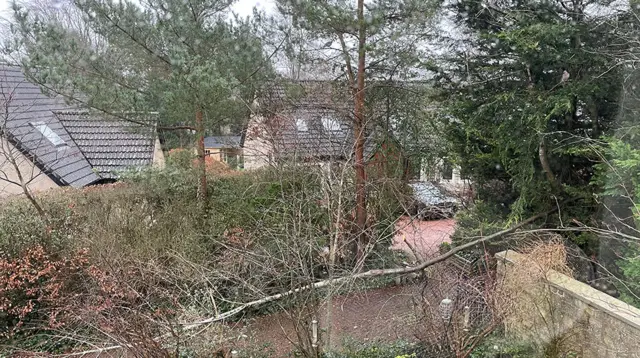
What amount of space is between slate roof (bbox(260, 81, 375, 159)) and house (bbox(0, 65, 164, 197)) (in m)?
2.26

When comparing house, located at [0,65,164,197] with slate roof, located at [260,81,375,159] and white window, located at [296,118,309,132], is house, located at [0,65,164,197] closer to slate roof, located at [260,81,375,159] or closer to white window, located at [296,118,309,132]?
slate roof, located at [260,81,375,159]

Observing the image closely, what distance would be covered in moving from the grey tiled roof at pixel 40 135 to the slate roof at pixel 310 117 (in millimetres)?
4150

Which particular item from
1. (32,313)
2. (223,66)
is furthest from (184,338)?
(223,66)

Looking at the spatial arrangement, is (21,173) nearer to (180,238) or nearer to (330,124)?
(180,238)

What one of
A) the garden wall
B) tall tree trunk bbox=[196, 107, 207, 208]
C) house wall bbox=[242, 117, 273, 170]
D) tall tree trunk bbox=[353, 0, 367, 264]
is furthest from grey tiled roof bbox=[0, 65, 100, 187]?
the garden wall

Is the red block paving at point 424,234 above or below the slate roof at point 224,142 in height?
below

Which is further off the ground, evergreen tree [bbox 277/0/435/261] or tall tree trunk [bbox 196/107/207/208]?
evergreen tree [bbox 277/0/435/261]

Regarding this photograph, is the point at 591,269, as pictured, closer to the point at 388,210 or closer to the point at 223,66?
the point at 388,210

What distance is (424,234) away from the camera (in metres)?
6.79

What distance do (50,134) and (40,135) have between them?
1.86ft

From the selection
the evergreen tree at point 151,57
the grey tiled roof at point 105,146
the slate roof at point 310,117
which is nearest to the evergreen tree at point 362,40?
the slate roof at point 310,117

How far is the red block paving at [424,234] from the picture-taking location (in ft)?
19.4

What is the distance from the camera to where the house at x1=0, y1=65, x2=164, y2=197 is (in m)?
7.05

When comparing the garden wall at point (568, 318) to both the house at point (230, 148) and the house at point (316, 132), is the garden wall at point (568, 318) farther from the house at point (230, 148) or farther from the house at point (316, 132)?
the house at point (230, 148)
